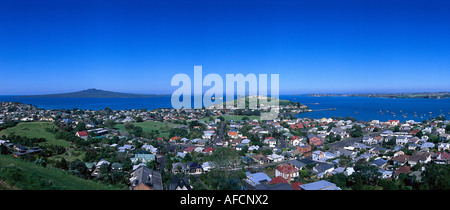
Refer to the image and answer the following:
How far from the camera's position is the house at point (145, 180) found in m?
5.46

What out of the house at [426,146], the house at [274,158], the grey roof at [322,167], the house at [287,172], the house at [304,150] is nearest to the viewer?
the house at [287,172]

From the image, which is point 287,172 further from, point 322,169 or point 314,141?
point 314,141

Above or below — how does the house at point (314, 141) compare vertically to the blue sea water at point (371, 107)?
below

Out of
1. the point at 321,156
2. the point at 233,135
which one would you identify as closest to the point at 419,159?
the point at 321,156

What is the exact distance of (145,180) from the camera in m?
5.88

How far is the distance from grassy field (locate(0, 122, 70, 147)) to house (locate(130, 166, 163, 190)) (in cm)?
618

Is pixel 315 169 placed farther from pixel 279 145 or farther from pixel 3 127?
pixel 3 127

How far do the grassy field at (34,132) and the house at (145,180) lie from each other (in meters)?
6.18

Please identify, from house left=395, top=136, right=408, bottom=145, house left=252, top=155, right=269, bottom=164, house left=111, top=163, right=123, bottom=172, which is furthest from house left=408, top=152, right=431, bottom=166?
house left=111, top=163, right=123, bottom=172

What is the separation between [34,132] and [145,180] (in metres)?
9.92

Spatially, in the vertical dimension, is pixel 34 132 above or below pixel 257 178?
above

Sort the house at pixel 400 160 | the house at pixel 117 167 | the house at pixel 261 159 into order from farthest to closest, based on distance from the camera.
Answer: the house at pixel 261 159 → the house at pixel 400 160 → the house at pixel 117 167

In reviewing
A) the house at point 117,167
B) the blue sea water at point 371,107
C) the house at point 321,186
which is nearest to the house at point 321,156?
the house at point 321,186

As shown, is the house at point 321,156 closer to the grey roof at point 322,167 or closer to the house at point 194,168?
the grey roof at point 322,167
